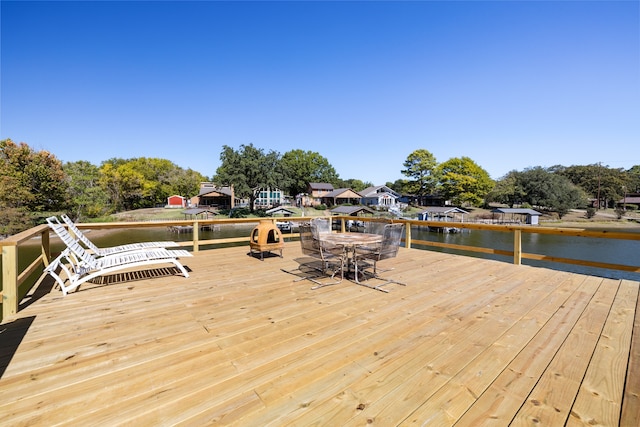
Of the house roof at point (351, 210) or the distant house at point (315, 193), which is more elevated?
the distant house at point (315, 193)

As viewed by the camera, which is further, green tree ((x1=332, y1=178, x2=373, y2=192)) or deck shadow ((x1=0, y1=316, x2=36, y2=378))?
green tree ((x1=332, y1=178, x2=373, y2=192))

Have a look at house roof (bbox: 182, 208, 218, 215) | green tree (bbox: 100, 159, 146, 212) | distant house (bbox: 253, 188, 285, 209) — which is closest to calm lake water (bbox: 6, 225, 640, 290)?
house roof (bbox: 182, 208, 218, 215)

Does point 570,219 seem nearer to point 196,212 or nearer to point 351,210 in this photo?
point 351,210

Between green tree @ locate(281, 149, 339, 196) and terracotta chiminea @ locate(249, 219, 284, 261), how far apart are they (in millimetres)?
56986

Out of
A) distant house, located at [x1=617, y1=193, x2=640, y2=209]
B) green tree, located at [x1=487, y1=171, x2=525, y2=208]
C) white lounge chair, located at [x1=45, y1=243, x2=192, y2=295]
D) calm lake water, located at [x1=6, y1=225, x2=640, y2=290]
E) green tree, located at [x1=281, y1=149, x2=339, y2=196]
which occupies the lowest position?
calm lake water, located at [x1=6, y1=225, x2=640, y2=290]

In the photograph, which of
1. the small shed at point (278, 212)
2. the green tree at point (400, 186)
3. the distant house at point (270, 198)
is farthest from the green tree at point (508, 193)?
the distant house at point (270, 198)

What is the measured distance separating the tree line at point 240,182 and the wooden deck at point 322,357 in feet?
109

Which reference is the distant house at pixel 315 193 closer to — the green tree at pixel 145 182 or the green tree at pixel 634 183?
the green tree at pixel 145 182

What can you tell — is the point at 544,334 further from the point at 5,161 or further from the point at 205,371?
the point at 5,161

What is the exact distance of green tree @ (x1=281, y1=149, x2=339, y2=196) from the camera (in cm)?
6372

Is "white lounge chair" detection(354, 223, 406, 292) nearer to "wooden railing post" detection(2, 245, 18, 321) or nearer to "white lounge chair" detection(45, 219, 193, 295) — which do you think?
"white lounge chair" detection(45, 219, 193, 295)

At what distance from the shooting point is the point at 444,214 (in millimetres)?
38656

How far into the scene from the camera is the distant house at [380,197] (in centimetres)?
5266

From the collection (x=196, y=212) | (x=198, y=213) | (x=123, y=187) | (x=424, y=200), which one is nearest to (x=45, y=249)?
(x=196, y=212)
